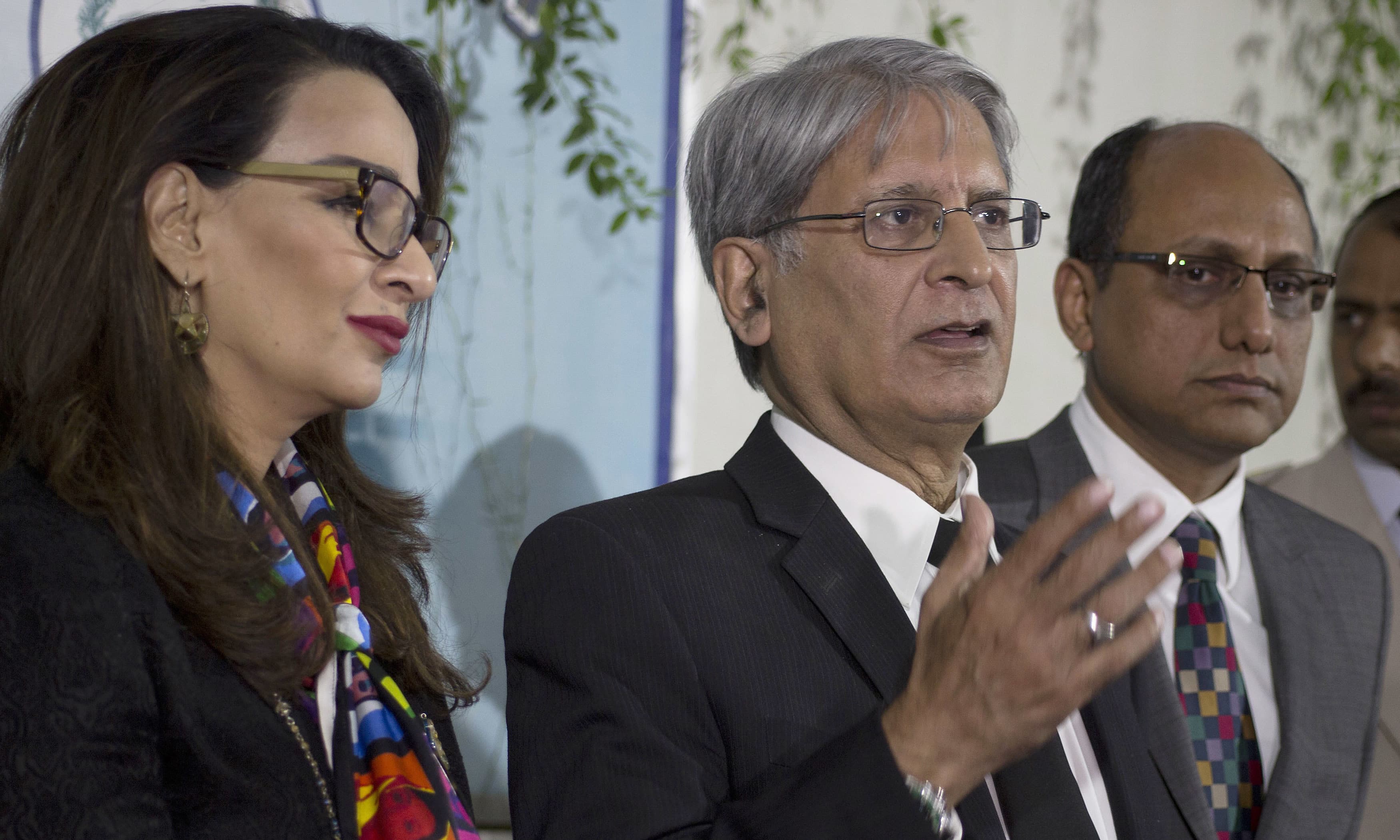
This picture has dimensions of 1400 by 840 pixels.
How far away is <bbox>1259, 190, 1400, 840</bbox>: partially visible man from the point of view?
248cm

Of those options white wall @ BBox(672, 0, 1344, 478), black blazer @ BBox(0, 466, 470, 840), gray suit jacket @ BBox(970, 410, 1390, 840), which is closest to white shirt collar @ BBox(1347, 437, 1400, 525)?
gray suit jacket @ BBox(970, 410, 1390, 840)

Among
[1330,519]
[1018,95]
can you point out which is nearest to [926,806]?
[1330,519]

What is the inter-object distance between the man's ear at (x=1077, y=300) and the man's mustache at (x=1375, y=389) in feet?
2.15

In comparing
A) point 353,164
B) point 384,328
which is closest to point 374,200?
point 353,164

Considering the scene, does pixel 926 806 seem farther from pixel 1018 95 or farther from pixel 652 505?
pixel 1018 95

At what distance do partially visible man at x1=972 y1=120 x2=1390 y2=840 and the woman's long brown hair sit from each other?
1.27 meters

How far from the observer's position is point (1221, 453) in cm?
215

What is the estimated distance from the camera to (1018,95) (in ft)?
11.4

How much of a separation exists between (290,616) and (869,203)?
0.85 m

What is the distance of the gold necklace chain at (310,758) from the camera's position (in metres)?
1.33

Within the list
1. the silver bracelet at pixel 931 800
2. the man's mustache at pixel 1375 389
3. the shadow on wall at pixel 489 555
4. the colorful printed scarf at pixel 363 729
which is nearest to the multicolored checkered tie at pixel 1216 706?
the man's mustache at pixel 1375 389

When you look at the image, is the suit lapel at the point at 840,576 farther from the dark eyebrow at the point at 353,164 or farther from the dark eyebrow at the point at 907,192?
the dark eyebrow at the point at 353,164

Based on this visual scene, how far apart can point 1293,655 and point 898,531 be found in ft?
2.89

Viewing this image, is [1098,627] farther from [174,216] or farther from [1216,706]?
[174,216]
